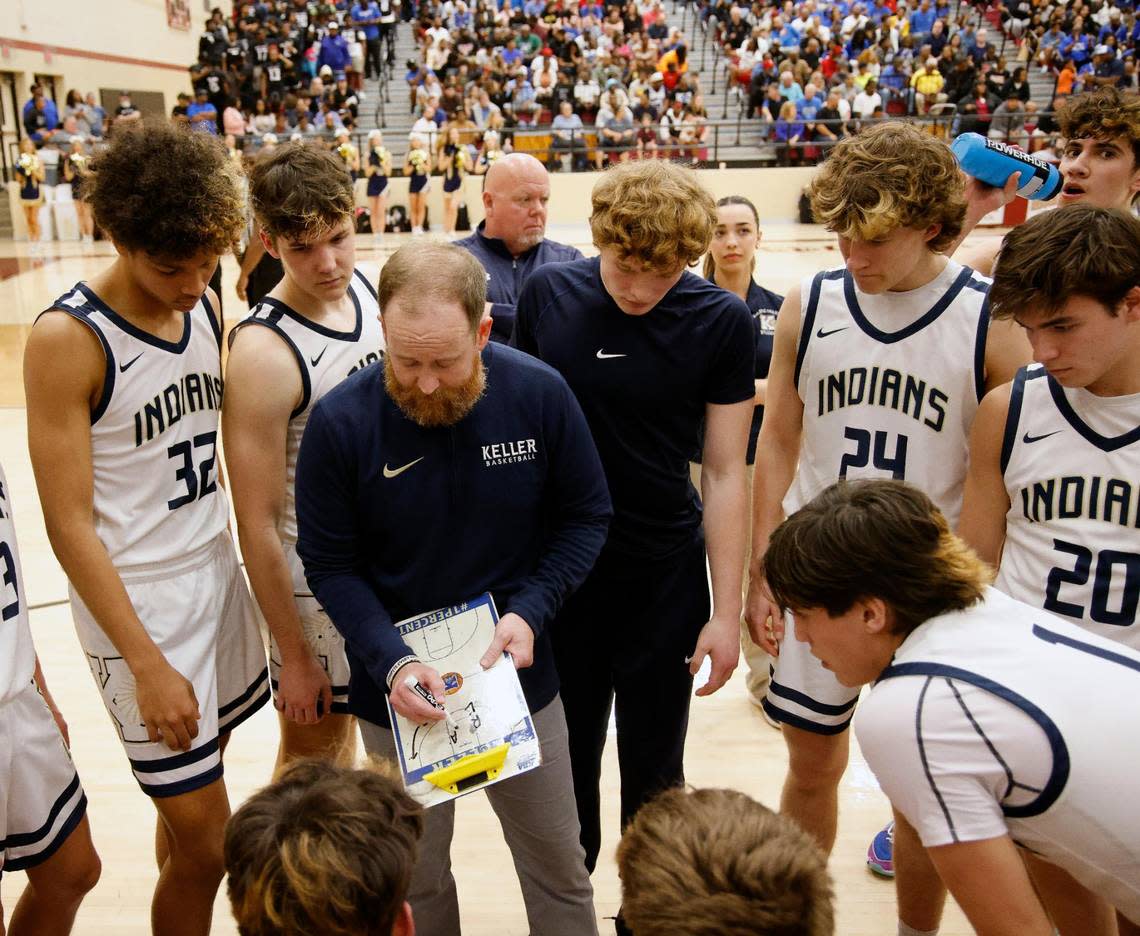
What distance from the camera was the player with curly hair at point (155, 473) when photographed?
207cm

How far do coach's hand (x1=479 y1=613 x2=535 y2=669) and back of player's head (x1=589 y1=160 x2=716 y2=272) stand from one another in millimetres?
840

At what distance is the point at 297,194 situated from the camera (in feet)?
7.68

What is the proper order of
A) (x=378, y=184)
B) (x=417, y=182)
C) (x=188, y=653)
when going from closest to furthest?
(x=188, y=653)
(x=378, y=184)
(x=417, y=182)

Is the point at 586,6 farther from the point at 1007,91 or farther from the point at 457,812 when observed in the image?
the point at 457,812

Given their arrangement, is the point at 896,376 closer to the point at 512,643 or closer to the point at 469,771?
the point at 512,643

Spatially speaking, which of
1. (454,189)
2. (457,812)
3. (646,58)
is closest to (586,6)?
(646,58)

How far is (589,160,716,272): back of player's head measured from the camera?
7.06ft

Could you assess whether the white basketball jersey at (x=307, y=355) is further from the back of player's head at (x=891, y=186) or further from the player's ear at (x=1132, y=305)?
the player's ear at (x=1132, y=305)

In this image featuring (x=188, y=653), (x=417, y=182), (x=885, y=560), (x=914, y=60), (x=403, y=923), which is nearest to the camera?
(x=403, y=923)

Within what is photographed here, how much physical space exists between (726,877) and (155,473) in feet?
5.16

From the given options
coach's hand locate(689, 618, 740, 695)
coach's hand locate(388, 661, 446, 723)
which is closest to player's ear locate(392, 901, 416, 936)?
coach's hand locate(388, 661, 446, 723)

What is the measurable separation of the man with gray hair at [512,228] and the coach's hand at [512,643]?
7.24 feet

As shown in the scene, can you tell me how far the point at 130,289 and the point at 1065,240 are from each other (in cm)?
192

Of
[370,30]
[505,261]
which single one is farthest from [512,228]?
[370,30]
